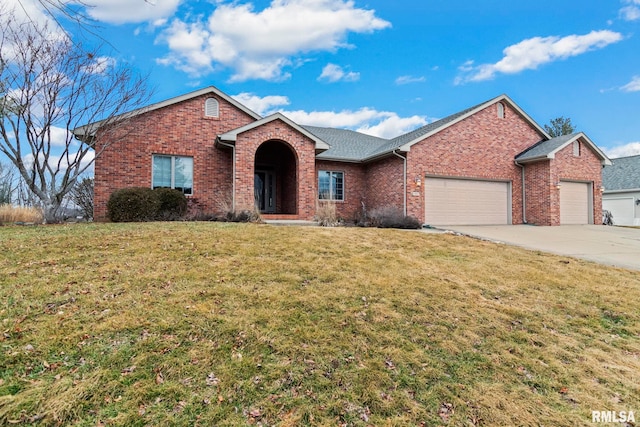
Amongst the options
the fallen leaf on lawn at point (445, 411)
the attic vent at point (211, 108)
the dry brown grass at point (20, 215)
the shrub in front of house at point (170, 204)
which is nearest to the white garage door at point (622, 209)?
the attic vent at point (211, 108)

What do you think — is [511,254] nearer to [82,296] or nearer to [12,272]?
[82,296]

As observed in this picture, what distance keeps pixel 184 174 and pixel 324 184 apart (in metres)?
6.58

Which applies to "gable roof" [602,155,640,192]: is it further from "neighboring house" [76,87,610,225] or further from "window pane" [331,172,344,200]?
"window pane" [331,172,344,200]

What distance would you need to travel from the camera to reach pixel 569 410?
9.66 feet

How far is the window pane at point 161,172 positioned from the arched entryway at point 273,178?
3968 mm

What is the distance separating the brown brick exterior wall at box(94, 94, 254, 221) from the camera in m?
13.1

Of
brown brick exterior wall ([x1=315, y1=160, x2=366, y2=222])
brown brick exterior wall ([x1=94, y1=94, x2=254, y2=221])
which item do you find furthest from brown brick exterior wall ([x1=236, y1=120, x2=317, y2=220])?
brown brick exterior wall ([x1=315, y1=160, x2=366, y2=222])

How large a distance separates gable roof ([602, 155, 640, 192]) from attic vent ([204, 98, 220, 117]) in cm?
2833

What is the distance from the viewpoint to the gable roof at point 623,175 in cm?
2446

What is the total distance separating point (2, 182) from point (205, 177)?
19.4 m

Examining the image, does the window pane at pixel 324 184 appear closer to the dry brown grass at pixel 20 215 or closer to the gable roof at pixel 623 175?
the dry brown grass at pixel 20 215

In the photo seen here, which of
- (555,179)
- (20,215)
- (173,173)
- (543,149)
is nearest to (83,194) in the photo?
(20,215)

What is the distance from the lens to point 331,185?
17.1m

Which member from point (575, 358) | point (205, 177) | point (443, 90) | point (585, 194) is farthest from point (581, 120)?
point (575, 358)
